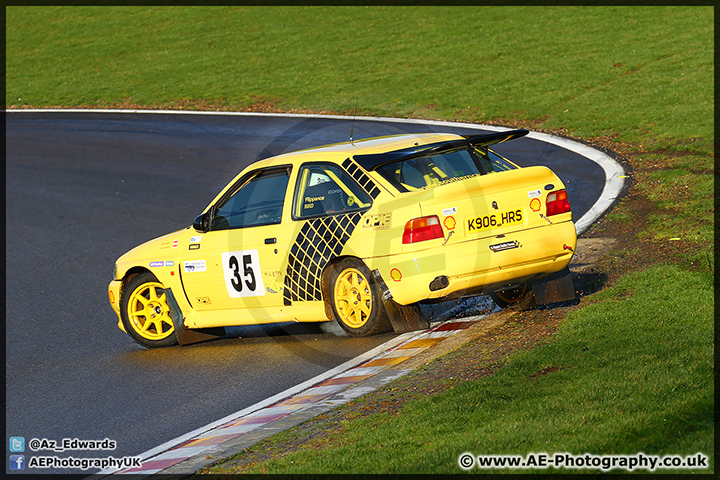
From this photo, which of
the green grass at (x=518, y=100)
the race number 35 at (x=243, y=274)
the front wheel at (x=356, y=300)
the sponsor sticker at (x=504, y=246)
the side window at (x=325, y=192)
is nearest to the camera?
the green grass at (x=518, y=100)

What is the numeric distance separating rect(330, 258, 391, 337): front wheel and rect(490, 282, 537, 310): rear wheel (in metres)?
1.35

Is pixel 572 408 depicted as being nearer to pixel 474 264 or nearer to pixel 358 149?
pixel 474 264

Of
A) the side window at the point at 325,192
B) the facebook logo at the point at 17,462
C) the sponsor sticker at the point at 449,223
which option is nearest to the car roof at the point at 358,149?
the side window at the point at 325,192

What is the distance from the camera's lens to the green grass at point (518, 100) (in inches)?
217

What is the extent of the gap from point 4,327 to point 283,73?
19.8 metres

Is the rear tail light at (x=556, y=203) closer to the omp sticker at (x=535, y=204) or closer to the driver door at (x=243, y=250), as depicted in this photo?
the omp sticker at (x=535, y=204)

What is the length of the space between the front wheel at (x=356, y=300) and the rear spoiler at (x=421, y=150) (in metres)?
0.93

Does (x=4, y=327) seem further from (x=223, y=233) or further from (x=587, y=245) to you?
Answer: (x=587, y=245)

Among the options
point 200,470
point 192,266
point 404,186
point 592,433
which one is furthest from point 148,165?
point 592,433

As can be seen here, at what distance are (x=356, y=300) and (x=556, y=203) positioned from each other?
2.05 meters

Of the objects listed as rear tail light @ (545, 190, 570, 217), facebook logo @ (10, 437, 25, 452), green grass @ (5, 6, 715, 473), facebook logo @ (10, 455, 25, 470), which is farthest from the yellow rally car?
facebook logo @ (10, 455, 25, 470)

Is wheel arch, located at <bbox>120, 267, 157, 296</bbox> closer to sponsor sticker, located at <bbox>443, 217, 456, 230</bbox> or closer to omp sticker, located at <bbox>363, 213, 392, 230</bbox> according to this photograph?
omp sticker, located at <bbox>363, 213, 392, 230</bbox>

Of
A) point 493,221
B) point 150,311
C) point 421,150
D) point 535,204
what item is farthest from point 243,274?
point 535,204

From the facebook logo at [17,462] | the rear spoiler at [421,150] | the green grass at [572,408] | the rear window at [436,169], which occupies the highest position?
the rear spoiler at [421,150]
